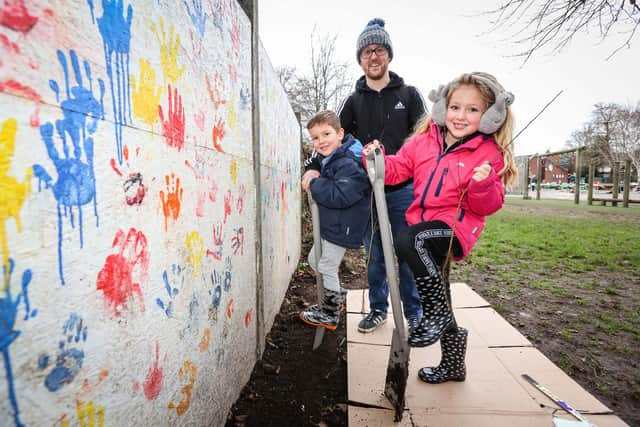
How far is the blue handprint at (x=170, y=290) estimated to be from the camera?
48.6 inches

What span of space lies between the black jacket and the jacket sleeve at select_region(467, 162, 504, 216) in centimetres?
109

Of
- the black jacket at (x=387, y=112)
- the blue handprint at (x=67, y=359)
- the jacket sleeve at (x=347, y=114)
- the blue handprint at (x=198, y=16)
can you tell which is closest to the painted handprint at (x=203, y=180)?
the blue handprint at (x=198, y=16)

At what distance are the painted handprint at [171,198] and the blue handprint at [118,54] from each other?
0.28 m

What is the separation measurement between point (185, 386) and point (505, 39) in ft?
22.8

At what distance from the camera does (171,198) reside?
4.19 ft

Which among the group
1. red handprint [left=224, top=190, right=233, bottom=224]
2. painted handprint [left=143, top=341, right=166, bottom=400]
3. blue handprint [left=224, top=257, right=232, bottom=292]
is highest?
red handprint [left=224, top=190, right=233, bottom=224]

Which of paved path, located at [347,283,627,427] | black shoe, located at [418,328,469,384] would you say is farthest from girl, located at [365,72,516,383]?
paved path, located at [347,283,627,427]

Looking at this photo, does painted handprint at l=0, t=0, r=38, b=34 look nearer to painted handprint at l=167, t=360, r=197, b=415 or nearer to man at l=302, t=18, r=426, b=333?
painted handprint at l=167, t=360, r=197, b=415

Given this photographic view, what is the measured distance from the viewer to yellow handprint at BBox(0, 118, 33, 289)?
2.06 feet

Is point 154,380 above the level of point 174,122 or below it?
Result: below

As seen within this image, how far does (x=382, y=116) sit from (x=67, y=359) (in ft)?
8.34

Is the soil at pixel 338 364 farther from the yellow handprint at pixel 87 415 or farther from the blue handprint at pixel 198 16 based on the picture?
the blue handprint at pixel 198 16

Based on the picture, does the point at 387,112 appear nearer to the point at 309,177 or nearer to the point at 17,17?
the point at 309,177

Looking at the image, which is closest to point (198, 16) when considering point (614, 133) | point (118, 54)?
point (118, 54)
